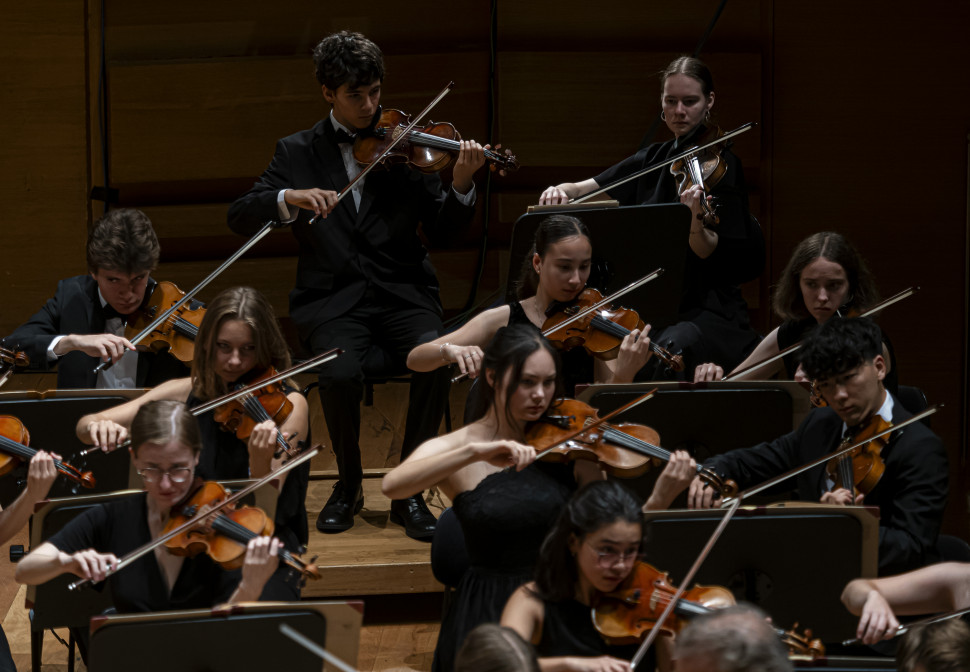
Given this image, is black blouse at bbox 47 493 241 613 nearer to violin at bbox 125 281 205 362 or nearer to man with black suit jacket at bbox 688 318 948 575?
violin at bbox 125 281 205 362

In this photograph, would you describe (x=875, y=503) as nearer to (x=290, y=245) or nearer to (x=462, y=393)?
(x=462, y=393)

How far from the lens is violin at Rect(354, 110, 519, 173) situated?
300cm

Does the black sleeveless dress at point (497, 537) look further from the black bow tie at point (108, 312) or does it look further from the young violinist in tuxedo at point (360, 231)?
the black bow tie at point (108, 312)

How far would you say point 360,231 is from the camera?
10.2 feet

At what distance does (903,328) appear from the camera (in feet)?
14.0

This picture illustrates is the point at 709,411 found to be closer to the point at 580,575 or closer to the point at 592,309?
the point at 592,309

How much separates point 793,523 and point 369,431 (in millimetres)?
2069

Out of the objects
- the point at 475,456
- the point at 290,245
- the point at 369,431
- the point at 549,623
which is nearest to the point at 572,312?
the point at 475,456

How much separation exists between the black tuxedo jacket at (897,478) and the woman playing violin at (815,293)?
0.40m

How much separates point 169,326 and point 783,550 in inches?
57.3

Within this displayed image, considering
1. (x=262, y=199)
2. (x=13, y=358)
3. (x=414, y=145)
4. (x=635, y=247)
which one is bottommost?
(x=13, y=358)

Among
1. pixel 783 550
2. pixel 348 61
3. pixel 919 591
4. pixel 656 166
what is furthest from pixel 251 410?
pixel 919 591

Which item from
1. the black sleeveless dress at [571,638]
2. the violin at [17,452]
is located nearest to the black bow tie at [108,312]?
the violin at [17,452]

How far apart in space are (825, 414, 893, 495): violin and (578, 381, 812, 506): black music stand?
0.23 metres
